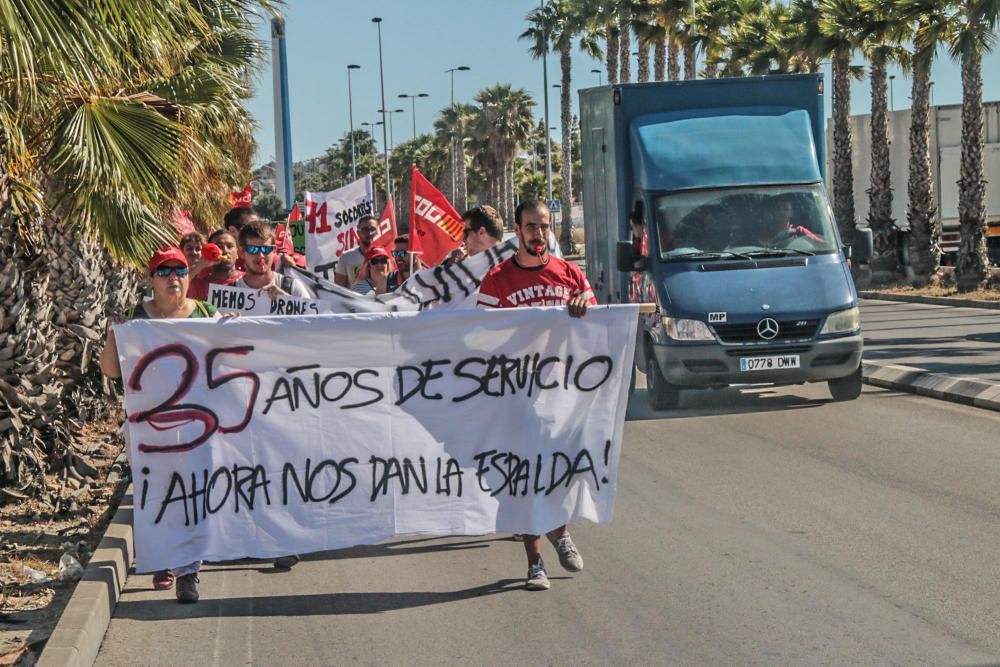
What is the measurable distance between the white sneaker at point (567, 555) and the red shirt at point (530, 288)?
49.3 inches

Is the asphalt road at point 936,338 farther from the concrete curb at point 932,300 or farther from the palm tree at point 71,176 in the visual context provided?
the palm tree at point 71,176

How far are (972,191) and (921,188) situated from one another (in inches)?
81.6

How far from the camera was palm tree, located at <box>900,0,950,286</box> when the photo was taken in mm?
28953

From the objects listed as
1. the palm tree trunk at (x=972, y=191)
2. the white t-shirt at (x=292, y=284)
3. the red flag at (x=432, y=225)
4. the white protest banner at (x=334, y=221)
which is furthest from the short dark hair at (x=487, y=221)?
the palm tree trunk at (x=972, y=191)

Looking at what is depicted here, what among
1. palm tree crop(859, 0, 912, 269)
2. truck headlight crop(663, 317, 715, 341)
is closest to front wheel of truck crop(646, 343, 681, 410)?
truck headlight crop(663, 317, 715, 341)

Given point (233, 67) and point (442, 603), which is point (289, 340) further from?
point (233, 67)

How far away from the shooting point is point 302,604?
23.3ft

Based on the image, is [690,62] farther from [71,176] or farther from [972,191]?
[71,176]

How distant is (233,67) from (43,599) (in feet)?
41.5

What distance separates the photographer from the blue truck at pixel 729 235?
13.5 m

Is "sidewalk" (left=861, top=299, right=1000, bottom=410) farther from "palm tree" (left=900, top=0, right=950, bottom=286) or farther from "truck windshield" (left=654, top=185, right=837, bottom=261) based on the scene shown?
"palm tree" (left=900, top=0, right=950, bottom=286)

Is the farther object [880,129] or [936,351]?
[880,129]

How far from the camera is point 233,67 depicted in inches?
750

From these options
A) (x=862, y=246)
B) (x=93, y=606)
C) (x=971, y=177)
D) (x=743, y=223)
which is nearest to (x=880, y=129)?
(x=971, y=177)
